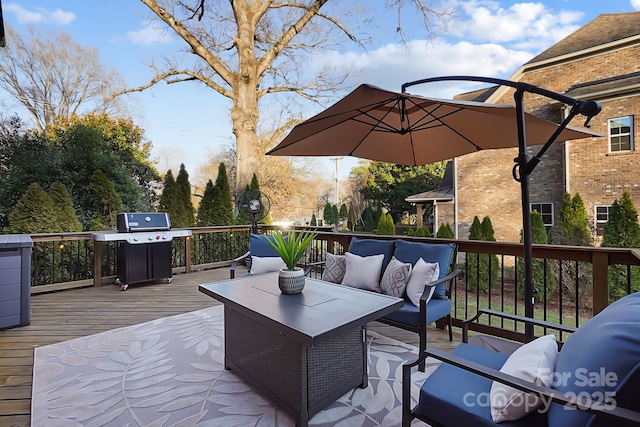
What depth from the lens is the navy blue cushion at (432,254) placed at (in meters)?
2.88

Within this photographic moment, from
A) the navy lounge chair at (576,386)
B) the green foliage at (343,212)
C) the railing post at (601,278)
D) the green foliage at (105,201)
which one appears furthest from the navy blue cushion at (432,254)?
the green foliage at (343,212)

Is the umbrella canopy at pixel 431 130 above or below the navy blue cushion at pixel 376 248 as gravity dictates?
above

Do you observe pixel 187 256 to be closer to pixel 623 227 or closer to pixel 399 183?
pixel 623 227

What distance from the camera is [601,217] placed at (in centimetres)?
737

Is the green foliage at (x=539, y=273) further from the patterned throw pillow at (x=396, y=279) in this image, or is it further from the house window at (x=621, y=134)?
the patterned throw pillow at (x=396, y=279)

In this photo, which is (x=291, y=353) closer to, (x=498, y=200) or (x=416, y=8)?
(x=416, y=8)

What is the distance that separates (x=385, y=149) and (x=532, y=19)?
7349mm

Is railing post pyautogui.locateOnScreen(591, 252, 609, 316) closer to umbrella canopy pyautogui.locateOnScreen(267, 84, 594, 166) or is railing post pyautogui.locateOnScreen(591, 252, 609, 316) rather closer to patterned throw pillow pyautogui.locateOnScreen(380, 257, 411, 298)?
umbrella canopy pyautogui.locateOnScreen(267, 84, 594, 166)

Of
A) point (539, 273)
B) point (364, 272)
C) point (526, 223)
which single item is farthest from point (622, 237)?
point (364, 272)

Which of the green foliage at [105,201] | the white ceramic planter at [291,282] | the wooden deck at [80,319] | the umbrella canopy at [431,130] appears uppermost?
the umbrella canopy at [431,130]

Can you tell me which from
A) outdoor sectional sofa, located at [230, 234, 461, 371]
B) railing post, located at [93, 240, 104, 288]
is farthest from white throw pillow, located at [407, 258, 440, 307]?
railing post, located at [93, 240, 104, 288]

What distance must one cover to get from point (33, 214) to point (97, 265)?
1304 millimetres

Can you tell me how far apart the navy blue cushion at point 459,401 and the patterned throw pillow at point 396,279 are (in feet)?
4.01

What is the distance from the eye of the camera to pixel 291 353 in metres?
1.85
